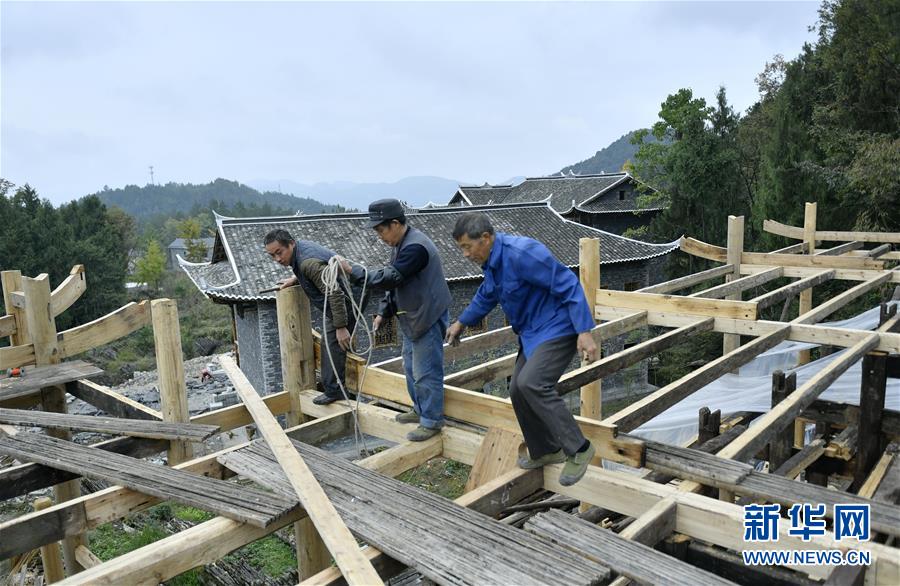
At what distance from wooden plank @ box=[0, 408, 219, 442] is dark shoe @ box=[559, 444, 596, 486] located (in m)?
2.03

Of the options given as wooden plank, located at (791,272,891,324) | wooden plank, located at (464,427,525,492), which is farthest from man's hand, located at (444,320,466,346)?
wooden plank, located at (791,272,891,324)

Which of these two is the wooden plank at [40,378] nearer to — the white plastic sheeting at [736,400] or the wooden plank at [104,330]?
the wooden plank at [104,330]

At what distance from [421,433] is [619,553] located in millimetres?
1457

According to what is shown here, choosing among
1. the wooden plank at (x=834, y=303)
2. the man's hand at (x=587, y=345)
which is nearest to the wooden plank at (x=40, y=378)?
the man's hand at (x=587, y=345)

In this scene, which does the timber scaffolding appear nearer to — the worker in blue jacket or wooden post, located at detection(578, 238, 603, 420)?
wooden post, located at detection(578, 238, 603, 420)

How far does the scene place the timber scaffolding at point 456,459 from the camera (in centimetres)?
224

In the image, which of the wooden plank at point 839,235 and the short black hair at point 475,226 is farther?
the wooden plank at point 839,235

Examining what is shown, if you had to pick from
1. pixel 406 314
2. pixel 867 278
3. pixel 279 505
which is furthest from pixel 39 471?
pixel 867 278

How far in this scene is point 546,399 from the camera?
2811 mm

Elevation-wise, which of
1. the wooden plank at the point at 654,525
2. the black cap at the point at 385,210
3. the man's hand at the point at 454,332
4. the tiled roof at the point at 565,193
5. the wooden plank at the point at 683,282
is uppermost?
the tiled roof at the point at 565,193

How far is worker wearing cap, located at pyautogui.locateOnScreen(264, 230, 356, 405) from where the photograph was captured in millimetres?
3699

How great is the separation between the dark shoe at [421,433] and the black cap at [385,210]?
1136mm

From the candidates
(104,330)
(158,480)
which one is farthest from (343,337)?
(104,330)

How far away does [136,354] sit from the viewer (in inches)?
1121
